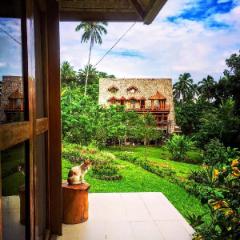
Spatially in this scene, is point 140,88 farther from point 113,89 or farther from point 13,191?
point 13,191

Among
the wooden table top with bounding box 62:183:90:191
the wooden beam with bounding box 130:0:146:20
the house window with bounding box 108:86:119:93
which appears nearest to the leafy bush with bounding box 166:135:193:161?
the house window with bounding box 108:86:119:93

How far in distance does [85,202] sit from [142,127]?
31.7 ft

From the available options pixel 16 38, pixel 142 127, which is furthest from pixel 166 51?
pixel 16 38

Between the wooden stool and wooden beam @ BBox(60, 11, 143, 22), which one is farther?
the wooden stool

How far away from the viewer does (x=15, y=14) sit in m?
1.37

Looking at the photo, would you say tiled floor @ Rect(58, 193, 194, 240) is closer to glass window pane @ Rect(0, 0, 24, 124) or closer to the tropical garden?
the tropical garden

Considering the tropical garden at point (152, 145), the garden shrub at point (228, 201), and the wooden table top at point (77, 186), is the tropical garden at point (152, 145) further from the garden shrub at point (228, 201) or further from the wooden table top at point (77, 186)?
the garden shrub at point (228, 201)

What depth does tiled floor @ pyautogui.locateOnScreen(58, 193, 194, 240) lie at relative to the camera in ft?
10.9

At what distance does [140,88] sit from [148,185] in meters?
10.9

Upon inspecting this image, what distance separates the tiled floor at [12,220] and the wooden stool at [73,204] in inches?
84.7

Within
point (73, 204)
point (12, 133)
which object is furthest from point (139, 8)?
point (73, 204)

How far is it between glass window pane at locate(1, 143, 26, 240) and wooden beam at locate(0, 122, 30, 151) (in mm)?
32

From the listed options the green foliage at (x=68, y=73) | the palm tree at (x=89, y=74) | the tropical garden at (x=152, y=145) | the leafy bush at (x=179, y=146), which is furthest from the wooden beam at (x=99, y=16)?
the green foliage at (x=68, y=73)

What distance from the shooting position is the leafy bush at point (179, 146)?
11.6m
